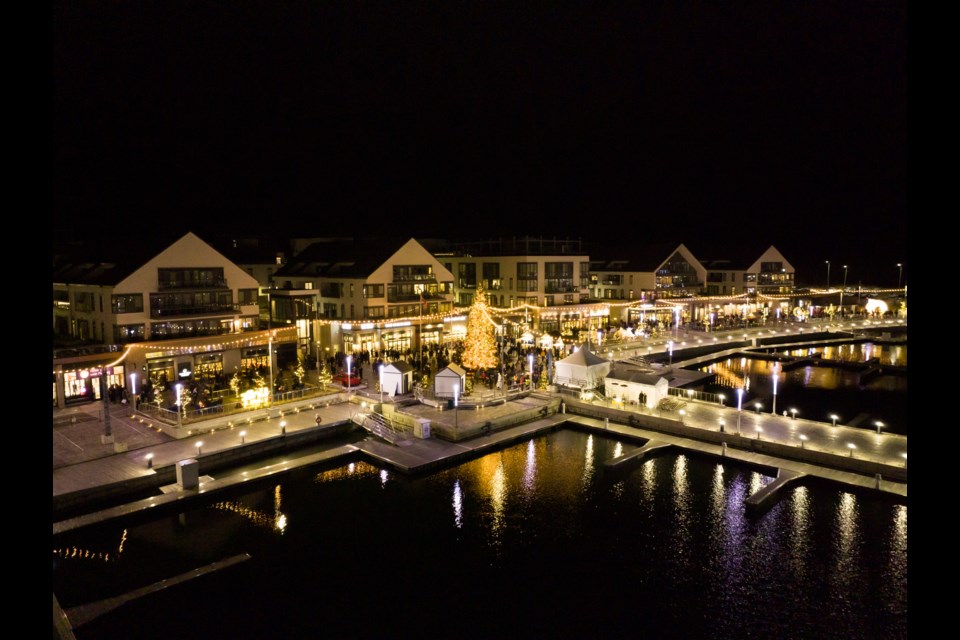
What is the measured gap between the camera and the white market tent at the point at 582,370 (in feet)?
98.2

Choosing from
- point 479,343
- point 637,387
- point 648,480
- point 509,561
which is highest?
point 479,343

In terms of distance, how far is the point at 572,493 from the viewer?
784 inches

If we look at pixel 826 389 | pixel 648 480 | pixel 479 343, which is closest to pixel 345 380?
pixel 479 343

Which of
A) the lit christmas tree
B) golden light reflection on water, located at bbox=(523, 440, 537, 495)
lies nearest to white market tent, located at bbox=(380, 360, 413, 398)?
the lit christmas tree

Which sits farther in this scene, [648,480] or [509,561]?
[648,480]

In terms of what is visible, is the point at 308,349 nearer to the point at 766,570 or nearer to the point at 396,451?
the point at 396,451

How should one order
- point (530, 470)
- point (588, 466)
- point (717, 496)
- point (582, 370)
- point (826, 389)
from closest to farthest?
point (717, 496)
point (530, 470)
point (588, 466)
point (582, 370)
point (826, 389)

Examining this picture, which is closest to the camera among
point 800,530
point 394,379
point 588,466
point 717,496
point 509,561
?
point 509,561

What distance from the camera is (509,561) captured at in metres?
16.0

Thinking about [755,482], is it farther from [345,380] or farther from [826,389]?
[345,380]

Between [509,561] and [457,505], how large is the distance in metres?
3.57
